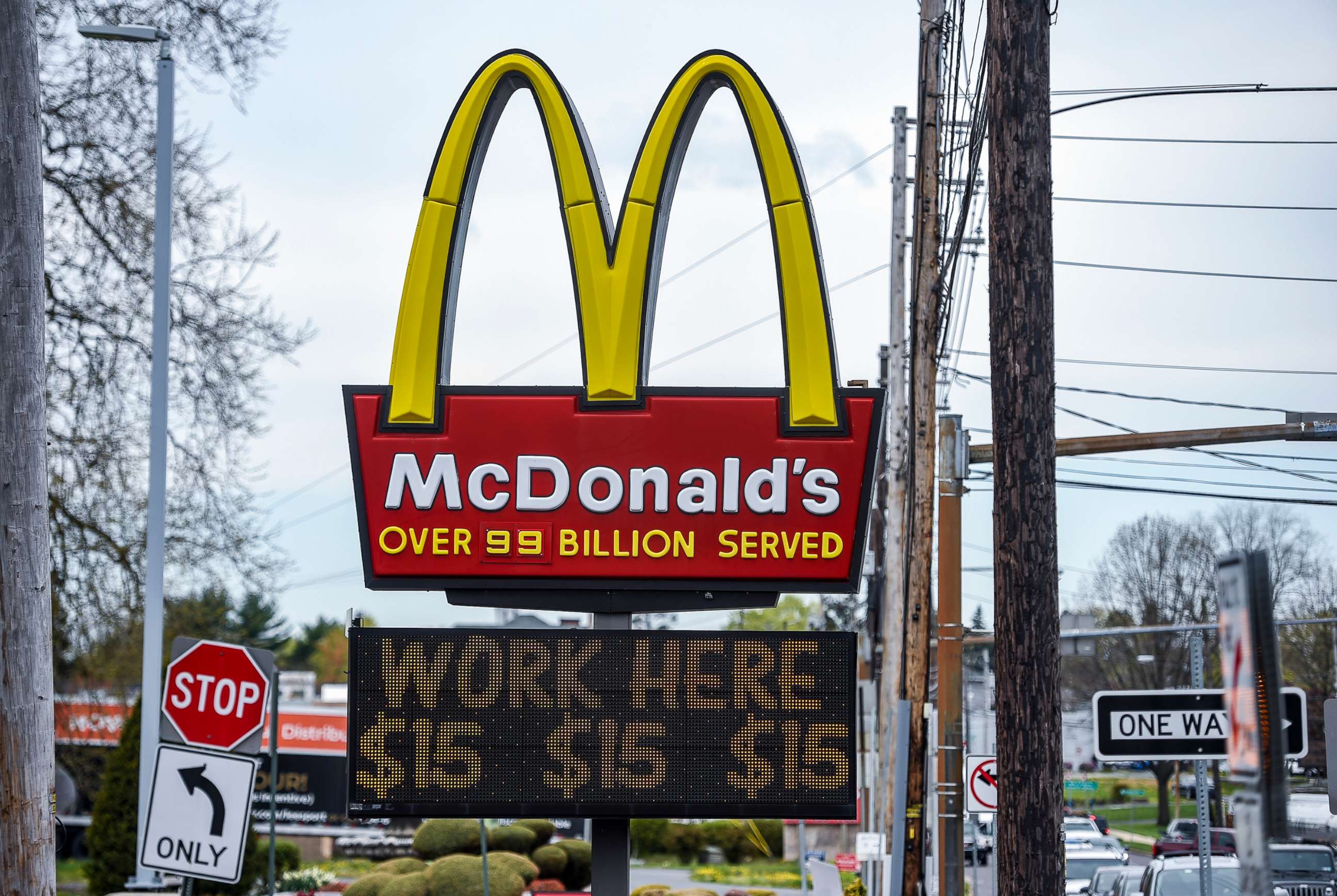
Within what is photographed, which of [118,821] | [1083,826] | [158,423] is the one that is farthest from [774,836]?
[158,423]

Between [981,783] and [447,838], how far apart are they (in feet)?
50.3

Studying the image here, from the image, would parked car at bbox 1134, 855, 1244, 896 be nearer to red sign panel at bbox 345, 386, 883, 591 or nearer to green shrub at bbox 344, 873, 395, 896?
red sign panel at bbox 345, 386, 883, 591

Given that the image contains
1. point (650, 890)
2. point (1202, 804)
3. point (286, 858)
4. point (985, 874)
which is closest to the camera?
point (1202, 804)

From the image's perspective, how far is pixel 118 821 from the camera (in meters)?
21.8

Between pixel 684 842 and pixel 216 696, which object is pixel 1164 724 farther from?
pixel 684 842

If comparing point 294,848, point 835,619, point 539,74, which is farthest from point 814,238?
point 835,619

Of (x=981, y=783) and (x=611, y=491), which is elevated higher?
(x=611, y=491)

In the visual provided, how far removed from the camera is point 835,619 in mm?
72125

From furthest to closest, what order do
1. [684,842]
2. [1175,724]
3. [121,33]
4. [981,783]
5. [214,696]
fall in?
1. [684,842]
2. [981,783]
3. [121,33]
4. [1175,724]
5. [214,696]

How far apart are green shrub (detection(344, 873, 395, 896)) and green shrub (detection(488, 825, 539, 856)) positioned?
22.1 ft

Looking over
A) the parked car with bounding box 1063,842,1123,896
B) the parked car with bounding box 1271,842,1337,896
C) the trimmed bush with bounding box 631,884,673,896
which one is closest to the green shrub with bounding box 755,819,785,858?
the parked car with bounding box 1063,842,1123,896

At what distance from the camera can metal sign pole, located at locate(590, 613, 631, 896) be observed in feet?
27.6

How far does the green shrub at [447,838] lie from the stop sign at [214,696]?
2263 cm

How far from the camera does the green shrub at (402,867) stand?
27641 mm
